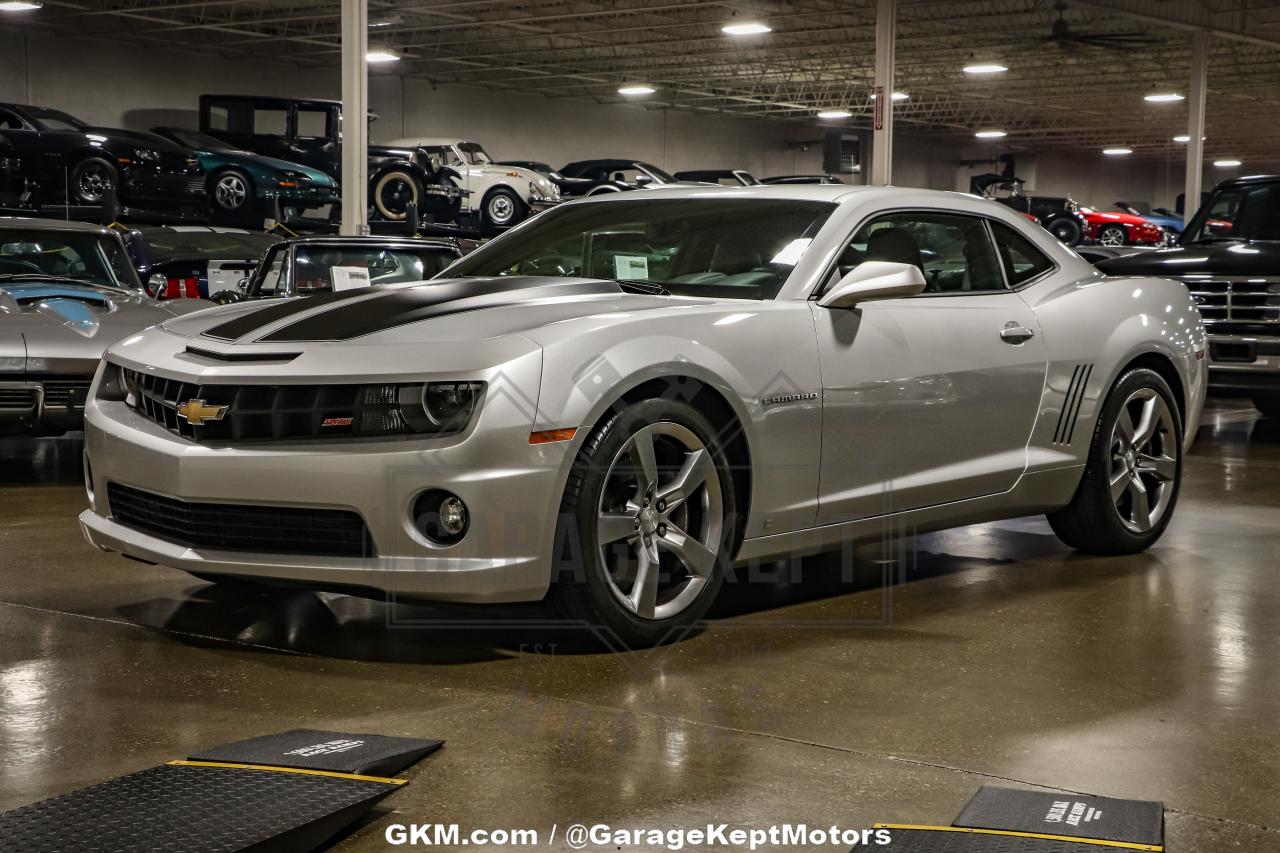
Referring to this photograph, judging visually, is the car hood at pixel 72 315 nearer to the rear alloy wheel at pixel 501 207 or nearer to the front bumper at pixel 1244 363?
the front bumper at pixel 1244 363

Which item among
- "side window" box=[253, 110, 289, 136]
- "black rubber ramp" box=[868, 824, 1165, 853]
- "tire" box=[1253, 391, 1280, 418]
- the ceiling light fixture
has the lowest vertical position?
"black rubber ramp" box=[868, 824, 1165, 853]

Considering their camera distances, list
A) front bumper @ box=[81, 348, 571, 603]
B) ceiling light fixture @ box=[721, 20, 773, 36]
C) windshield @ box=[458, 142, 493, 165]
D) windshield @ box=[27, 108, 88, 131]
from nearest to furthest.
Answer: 1. front bumper @ box=[81, 348, 571, 603]
2. windshield @ box=[27, 108, 88, 131]
3. windshield @ box=[458, 142, 493, 165]
4. ceiling light fixture @ box=[721, 20, 773, 36]

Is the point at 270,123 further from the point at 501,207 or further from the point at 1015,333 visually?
the point at 1015,333

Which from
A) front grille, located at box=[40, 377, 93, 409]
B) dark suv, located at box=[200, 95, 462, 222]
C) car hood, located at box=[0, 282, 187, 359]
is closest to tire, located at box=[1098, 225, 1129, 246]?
dark suv, located at box=[200, 95, 462, 222]

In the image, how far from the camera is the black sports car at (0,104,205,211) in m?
15.8

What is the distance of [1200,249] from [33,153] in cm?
1214

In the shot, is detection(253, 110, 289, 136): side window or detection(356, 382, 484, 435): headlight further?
detection(253, 110, 289, 136): side window

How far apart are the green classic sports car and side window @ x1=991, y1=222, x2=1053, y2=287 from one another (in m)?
14.4

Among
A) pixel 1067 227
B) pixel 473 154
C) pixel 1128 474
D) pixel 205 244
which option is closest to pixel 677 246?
pixel 1128 474

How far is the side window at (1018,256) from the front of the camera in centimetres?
526

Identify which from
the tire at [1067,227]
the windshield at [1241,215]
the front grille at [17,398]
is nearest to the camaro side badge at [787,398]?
the front grille at [17,398]

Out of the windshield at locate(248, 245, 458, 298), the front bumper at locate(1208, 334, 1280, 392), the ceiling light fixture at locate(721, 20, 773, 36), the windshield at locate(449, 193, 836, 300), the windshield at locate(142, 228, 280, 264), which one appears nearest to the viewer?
the windshield at locate(449, 193, 836, 300)

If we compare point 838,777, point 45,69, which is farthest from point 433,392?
point 45,69

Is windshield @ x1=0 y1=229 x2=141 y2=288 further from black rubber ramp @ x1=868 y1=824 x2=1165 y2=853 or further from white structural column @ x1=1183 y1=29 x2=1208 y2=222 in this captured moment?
white structural column @ x1=1183 y1=29 x2=1208 y2=222
